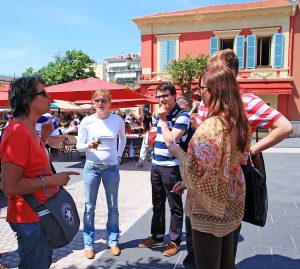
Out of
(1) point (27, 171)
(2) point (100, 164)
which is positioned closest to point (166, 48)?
(2) point (100, 164)

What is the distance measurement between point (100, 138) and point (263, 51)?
68.3 ft

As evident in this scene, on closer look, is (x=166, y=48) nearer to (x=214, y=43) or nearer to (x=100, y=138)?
(x=214, y=43)

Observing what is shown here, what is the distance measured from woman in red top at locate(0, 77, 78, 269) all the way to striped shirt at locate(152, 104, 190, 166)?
156 cm

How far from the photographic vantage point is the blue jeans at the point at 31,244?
2039mm

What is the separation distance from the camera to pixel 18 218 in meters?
2.05

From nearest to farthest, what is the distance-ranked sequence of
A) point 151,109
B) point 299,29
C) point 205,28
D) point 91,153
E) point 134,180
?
1. point 91,153
2. point 134,180
3. point 299,29
4. point 205,28
5. point 151,109

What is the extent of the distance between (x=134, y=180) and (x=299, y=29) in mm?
17591

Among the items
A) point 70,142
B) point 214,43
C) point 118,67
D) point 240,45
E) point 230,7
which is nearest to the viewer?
point 70,142

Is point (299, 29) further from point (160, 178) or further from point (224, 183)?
point (224, 183)

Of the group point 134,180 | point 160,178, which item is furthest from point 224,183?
point 134,180

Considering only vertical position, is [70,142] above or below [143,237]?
above

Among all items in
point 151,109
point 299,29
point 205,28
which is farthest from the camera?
point 151,109

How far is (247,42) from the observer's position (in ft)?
70.1

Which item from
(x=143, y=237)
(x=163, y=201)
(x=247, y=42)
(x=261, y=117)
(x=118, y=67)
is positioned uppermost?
(x=118, y=67)
